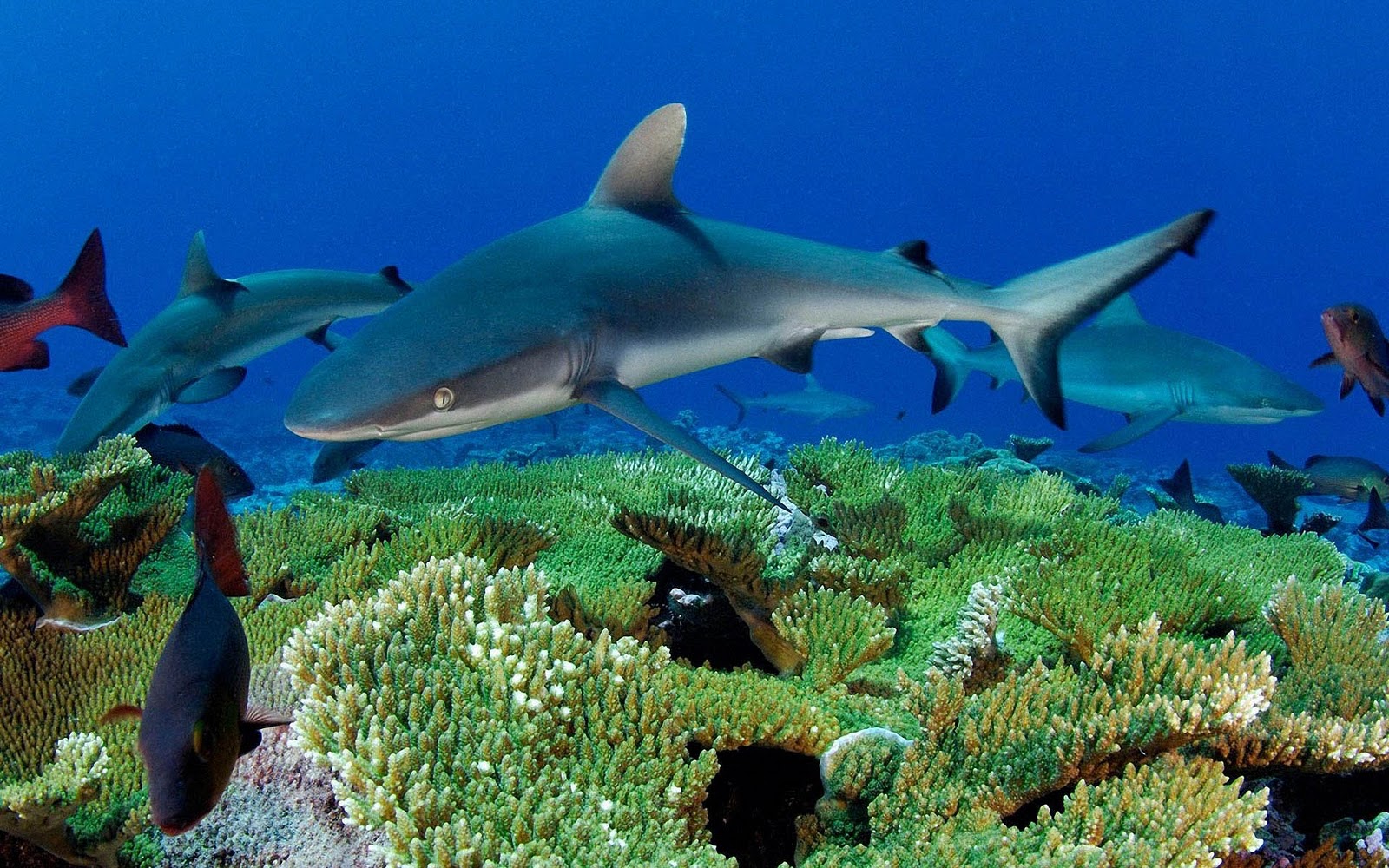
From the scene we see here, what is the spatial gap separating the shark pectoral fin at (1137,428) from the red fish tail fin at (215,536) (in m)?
7.38

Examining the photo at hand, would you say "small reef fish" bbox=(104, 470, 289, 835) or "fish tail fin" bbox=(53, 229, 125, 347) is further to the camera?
"fish tail fin" bbox=(53, 229, 125, 347)

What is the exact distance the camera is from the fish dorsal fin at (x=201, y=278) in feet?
18.4

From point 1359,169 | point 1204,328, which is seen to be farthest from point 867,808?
point 1359,169

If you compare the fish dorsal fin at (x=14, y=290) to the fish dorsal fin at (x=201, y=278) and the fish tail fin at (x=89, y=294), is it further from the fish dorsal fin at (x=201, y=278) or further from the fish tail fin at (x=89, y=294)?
the fish dorsal fin at (x=201, y=278)

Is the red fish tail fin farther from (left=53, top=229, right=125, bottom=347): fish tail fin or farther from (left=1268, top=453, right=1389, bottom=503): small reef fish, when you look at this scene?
(left=1268, top=453, right=1389, bottom=503): small reef fish

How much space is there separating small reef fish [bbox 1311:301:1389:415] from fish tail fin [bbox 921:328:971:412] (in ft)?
8.97

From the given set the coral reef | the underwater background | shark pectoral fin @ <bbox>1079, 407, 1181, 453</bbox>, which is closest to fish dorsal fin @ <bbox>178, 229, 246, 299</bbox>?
the underwater background

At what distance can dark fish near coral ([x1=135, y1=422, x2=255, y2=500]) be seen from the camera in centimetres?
598

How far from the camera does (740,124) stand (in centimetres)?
18350

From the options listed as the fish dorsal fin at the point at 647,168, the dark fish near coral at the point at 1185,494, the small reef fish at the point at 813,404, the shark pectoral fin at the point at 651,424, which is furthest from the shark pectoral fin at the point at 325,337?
the small reef fish at the point at 813,404

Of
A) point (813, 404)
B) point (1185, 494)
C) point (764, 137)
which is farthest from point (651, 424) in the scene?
point (764, 137)

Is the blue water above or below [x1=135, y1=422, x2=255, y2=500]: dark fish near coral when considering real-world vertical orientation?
above

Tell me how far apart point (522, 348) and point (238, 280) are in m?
4.29

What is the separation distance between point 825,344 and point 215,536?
114 m
